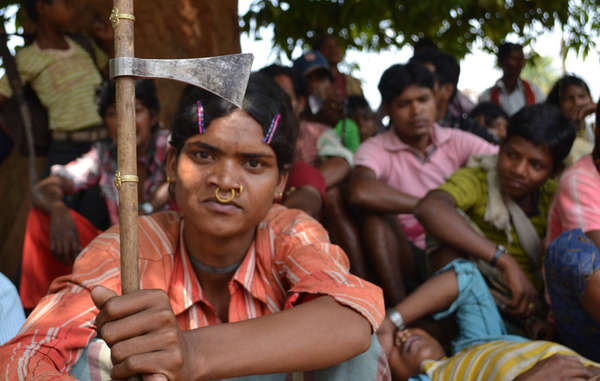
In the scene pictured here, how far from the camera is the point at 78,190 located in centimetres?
399

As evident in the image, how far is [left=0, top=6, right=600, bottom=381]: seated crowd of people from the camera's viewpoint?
1.64 meters

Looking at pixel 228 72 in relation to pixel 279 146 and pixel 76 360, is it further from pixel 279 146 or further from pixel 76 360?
pixel 76 360

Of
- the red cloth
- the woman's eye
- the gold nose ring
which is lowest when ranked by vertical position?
the red cloth

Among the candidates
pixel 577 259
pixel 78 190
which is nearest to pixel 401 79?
pixel 577 259

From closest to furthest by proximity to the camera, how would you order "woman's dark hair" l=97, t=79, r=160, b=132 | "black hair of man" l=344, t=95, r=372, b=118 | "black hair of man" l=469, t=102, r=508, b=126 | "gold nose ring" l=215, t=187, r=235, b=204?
"gold nose ring" l=215, t=187, r=235, b=204, "woman's dark hair" l=97, t=79, r=160, b=132, "black hair of man" l=344, t=95, r=372, b=118, "black hair of man" l=469, t=102, r=508, b=126

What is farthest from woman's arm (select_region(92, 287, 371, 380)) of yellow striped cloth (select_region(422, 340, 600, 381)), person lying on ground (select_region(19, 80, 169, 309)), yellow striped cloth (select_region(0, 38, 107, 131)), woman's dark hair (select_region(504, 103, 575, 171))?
yellow striped cloth (select_region(0, 38, 107, 131))

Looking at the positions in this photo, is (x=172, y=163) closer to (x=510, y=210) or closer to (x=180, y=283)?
(x=180, y=283)

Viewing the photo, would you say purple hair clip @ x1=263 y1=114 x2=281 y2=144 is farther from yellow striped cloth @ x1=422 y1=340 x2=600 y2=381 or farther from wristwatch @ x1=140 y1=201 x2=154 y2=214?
wristwatch @ x1=140 y1=201 x2=154 y2=214

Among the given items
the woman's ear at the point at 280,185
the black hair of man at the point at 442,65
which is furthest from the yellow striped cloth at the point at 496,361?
the black hair of man at the point at 442,65

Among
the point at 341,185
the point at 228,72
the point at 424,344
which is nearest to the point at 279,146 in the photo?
the point at 228,72

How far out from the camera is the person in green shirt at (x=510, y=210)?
10.3 ft

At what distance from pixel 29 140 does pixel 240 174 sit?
120 inches

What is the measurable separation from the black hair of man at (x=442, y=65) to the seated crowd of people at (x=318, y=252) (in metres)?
0.04

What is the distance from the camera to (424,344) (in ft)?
9.16
